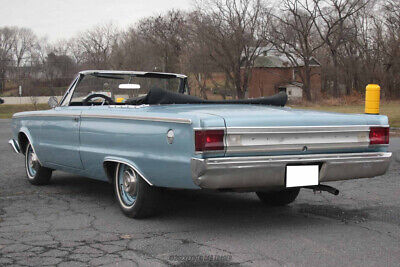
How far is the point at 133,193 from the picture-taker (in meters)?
5.14

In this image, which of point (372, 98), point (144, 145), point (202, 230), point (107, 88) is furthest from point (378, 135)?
point (372, 98)

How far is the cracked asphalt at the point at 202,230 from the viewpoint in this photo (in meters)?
3.81

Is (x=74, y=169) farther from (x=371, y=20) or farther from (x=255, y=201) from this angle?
(x=371, y=20)

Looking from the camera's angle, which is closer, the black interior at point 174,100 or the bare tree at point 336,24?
the black interior at point 174,100

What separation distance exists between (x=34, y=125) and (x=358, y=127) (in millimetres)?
4083

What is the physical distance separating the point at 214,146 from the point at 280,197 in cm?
182

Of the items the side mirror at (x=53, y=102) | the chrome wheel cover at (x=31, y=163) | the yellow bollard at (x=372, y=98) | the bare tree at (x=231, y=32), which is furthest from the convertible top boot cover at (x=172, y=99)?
the bare tree at (x=231, y=32)

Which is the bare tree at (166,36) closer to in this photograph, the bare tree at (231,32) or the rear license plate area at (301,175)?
the bare tree at (231,32)

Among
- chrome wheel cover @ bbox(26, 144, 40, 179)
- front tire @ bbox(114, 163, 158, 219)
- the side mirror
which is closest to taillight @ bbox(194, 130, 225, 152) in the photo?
front tire @ bbox(114, 163, 158, 219)

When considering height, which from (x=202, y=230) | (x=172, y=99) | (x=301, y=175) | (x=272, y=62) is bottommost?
(x=202, y=230)

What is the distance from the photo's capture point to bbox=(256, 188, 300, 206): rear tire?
5.67m

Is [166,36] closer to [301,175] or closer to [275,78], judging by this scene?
[275,78]

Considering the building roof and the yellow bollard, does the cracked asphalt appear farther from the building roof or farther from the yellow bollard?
the building roof

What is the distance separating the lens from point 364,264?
11.9 ft
